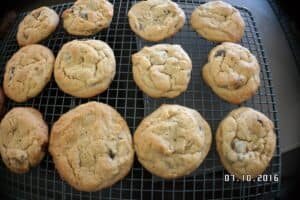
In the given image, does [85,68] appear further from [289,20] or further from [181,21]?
[289,20]

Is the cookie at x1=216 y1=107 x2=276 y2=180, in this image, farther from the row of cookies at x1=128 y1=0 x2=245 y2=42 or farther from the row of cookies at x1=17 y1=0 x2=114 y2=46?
the row of cookies at x1=17 y1=0 x2=114 y2=46

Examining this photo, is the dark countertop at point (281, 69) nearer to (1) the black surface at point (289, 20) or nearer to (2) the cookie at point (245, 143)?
(1) the black surface at point (289, 20)

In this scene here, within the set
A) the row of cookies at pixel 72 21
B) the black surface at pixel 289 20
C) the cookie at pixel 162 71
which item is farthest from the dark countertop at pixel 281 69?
the cookie at pixel 162 71

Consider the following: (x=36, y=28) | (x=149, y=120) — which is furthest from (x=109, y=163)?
(x=36, y=28)

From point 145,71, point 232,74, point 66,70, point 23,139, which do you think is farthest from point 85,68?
point 232,74


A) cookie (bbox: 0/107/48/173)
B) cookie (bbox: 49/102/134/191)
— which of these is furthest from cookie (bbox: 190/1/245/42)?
cookie (bbox: 0/107/48/173)
